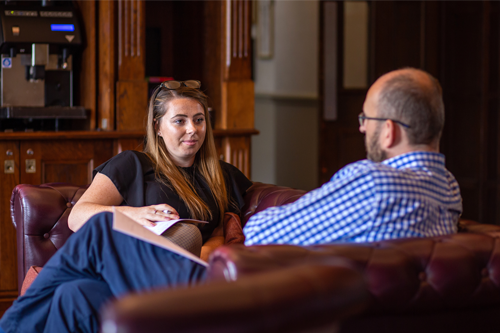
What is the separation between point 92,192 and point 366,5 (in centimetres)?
333

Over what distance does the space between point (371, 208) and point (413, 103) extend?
28 centimetres

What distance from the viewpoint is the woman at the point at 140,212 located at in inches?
54.4

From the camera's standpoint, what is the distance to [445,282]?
44.3 inches

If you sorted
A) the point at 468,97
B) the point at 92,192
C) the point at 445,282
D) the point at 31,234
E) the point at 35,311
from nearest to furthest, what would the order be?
the point at 445,282 < the point at 35,311 < the point at 92,192 < the point at 31,234 < the point at 468,97

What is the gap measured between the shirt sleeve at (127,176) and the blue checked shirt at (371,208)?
76 cm

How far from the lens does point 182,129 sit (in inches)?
81.6

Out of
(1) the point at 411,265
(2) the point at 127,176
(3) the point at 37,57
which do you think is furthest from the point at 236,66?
(1) the point at 411,265

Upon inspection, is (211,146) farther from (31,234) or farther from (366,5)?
(366,5)

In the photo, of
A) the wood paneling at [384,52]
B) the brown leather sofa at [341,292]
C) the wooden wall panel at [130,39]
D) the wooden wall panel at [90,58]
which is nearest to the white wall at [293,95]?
the wood paneling at [384,52]

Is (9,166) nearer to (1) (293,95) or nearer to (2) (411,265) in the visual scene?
(2) (411,265)

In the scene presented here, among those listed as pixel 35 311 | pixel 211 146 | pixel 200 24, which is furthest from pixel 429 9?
pixel 35 311

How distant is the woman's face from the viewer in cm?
207

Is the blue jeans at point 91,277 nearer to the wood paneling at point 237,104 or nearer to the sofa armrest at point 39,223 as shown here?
the sofa armrest at point 39,223

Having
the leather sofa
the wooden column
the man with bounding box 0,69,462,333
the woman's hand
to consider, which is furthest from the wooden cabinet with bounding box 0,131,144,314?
the leather sofa
